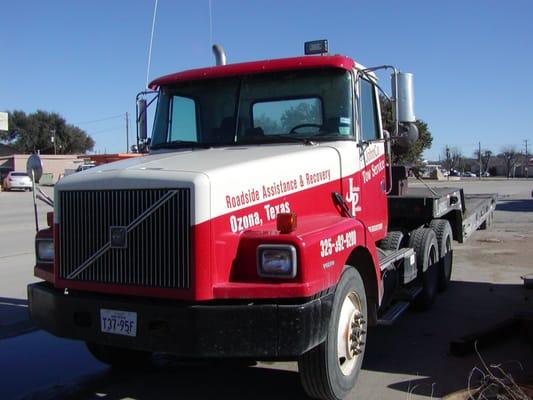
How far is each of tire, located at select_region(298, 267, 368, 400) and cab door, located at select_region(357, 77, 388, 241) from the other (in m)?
1.10

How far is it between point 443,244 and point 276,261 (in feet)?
17.0

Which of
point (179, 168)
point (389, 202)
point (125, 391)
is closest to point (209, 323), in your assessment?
point (179, 168)

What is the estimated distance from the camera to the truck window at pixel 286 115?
5.42 meters

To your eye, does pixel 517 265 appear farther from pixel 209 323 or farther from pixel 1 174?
pixel 1 174

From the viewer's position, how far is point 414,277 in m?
7.31

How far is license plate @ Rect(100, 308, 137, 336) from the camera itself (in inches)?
157

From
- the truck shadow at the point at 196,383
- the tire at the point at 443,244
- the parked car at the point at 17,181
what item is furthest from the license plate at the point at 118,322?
the parked car at the point at 17,181

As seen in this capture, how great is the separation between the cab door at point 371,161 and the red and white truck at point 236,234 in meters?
0.04

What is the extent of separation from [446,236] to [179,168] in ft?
18.3

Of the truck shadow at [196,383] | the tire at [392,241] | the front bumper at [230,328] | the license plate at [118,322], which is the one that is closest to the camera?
the front bumper at [230,328]

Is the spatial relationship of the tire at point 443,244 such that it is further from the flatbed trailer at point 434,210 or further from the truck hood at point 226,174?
the truck hood at point 226,174

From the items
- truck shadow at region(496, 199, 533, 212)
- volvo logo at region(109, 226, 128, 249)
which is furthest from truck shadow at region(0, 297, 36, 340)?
truck shadow at region(496, 199, 533, 212)

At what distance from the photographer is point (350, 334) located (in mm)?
4598

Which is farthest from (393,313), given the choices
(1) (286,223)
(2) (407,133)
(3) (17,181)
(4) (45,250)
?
(3) (17,181)
